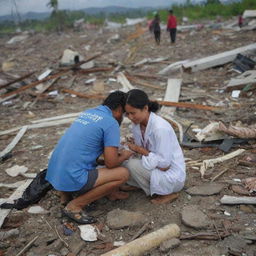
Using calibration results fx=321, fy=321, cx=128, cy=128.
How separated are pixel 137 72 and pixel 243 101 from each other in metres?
4.57

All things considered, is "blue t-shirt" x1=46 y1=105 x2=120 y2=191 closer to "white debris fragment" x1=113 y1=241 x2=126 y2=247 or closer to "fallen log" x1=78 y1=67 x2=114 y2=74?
"white debris fragment" x1=113 y1=241 x2=126 y2=247

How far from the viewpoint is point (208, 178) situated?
167 inches

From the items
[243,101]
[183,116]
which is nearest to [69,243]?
[183,116]

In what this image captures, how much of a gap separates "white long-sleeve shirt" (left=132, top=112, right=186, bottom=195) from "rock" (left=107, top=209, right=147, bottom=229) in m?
0.33

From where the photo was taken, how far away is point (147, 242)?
297 cm

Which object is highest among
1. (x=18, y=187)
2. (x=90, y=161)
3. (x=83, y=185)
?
(x=90, y=161)

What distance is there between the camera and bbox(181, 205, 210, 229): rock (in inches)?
127

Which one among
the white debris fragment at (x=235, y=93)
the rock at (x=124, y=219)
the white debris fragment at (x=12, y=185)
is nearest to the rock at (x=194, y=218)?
the rock at (x=124, y=219)

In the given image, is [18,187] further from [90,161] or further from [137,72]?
[137,72]

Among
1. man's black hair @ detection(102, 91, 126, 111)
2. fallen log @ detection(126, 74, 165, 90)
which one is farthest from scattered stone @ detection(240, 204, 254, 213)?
fallen log @ detection(126, 74, 165, 90)

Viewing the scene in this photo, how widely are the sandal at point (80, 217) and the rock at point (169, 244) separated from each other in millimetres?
870

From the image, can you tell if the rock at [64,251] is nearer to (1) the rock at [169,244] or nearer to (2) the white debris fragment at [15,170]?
(1) the rock at [169,244]

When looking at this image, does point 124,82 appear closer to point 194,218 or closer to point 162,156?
point 162,156

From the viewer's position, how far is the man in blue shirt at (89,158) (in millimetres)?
3328
